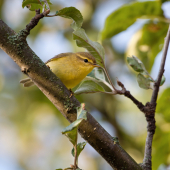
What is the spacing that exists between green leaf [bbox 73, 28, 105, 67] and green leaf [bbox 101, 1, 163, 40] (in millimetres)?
881

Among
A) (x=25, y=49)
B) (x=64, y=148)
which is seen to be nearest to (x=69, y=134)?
(x=25, y=49)

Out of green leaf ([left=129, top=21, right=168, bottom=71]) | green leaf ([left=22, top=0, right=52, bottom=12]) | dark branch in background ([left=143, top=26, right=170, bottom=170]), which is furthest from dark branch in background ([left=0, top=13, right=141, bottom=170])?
green leaf ([left=129, top=21, right=168, bottom=71])

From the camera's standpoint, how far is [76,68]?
3.42 meters

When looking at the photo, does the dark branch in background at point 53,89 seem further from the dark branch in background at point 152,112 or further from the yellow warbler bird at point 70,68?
the yellow warbler bird at point 70,68

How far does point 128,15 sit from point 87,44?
1.08 meters

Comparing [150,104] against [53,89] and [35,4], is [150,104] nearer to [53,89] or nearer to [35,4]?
[53,89]

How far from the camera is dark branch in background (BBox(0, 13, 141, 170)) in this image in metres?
1.64

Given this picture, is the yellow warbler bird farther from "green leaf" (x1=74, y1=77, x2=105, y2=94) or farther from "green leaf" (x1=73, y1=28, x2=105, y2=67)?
"green leaf" (x1=73, y1=28, x2=105, y2=67)

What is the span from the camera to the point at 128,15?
290 centimetres

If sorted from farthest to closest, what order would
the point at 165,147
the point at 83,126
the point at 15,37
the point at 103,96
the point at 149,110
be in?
the point at 103,96
the point at 165,147
the point at 149,110
the point at 83,126
the point at 15,37

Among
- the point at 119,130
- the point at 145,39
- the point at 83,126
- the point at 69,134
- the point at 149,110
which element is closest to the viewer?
the point at 69,134

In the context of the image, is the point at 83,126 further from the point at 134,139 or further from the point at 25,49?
the point at 134,139

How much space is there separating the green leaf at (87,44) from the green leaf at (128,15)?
88cm

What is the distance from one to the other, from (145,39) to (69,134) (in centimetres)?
221
